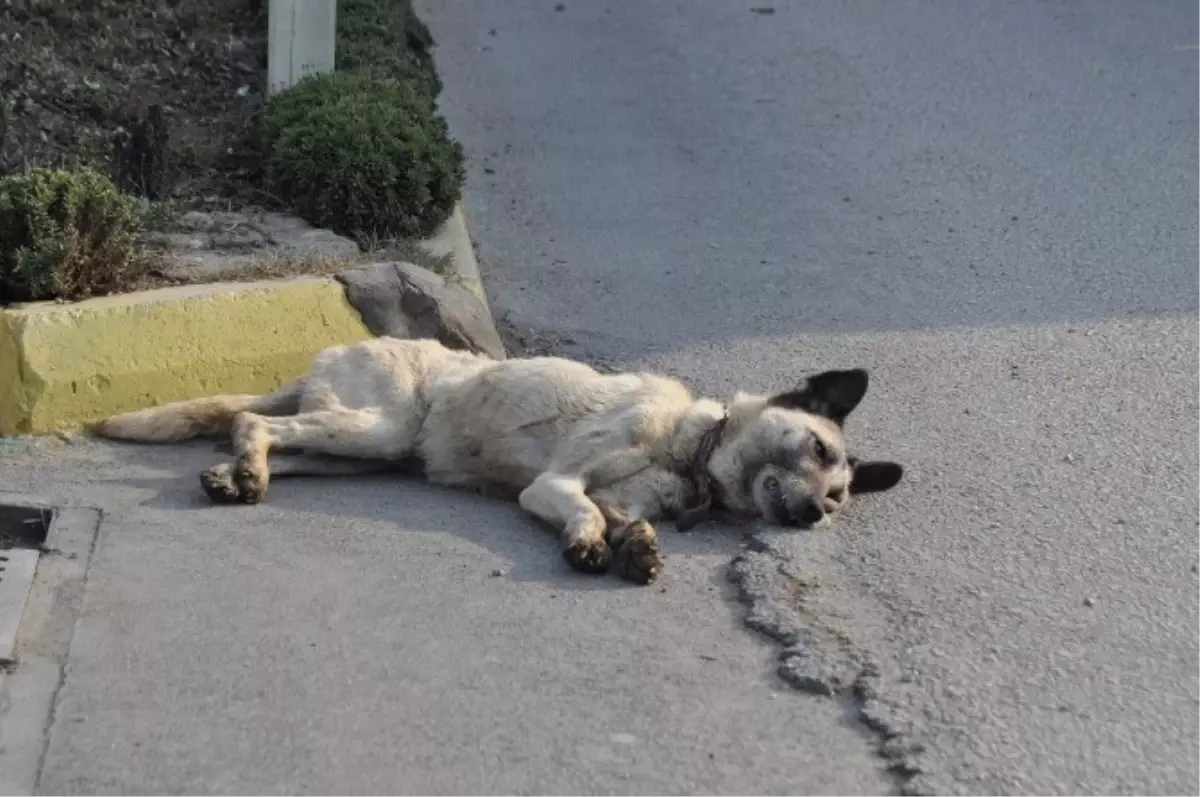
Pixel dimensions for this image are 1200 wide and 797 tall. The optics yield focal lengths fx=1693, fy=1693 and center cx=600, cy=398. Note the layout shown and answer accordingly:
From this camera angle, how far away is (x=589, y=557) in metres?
5.90

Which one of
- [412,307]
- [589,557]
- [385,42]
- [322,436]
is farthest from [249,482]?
[385,42]

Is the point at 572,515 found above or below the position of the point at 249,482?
above

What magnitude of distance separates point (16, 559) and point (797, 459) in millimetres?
2828

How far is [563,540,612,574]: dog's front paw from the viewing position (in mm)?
5895

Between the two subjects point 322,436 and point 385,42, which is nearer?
point 322,436

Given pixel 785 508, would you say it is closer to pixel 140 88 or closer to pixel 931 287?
pixel 931 287

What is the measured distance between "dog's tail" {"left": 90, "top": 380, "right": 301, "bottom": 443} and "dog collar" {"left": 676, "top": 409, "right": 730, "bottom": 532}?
1705 mm

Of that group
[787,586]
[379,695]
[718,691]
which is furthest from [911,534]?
[379,695]

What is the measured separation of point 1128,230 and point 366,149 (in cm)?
448

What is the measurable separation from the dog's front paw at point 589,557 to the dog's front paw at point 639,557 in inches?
2.0

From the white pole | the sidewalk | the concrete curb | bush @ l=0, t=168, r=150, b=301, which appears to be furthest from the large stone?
the white pole

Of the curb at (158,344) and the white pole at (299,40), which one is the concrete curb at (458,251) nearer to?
the curb at (158,344)

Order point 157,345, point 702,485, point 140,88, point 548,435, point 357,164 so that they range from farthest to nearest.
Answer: point 140,88, point 357,164, point 157,345, point 548,435, point 702,485

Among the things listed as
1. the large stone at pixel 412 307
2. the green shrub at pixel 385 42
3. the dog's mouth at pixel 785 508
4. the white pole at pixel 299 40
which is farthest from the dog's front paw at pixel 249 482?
the green shrub at pixel 385 42
